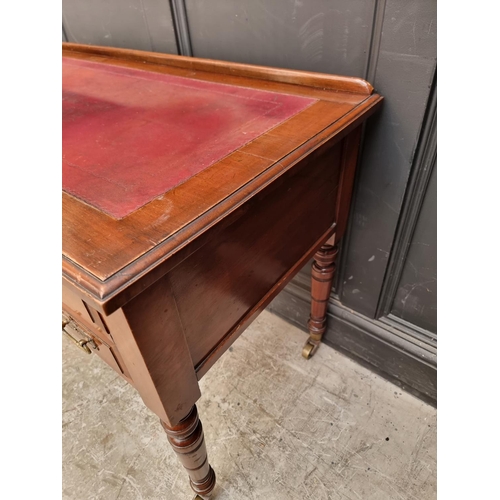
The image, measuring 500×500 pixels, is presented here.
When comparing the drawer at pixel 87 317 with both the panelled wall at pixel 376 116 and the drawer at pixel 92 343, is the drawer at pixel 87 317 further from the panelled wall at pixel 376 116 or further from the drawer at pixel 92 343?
the panelled wall at pixel 376 116

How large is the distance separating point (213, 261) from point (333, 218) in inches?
15.2

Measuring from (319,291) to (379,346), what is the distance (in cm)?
25

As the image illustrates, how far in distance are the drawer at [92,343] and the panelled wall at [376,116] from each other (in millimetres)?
606

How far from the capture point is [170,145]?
560mm

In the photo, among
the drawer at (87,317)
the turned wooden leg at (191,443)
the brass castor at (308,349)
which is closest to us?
the drawer at (87,317)

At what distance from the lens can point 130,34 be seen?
3.34ft

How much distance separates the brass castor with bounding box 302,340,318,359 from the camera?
113cm

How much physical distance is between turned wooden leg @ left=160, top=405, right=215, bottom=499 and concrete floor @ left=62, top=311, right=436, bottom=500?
Answer: 0.23 m

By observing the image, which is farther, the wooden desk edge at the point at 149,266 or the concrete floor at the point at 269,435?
the concrete floor at the point at 269,435

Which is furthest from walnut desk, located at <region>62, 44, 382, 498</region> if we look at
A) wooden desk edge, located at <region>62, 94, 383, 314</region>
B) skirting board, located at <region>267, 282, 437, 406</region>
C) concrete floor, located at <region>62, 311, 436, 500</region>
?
skirting board, located at <region>267, 282, 437, 406</region>

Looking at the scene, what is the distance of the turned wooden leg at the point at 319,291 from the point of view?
893 millimetres

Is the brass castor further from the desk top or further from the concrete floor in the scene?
the desk top

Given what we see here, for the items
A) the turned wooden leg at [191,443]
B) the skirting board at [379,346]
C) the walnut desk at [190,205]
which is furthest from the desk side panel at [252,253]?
the skirting board at [379,346]

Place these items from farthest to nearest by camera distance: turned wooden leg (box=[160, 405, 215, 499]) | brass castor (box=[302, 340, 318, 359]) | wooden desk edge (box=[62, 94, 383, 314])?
brass castor (box=[302, 340, 318, 359]), turned wooden leg (box=[160, 405, 215, 499]), wooden desk edge (box=[62, 94, 383, 314])
